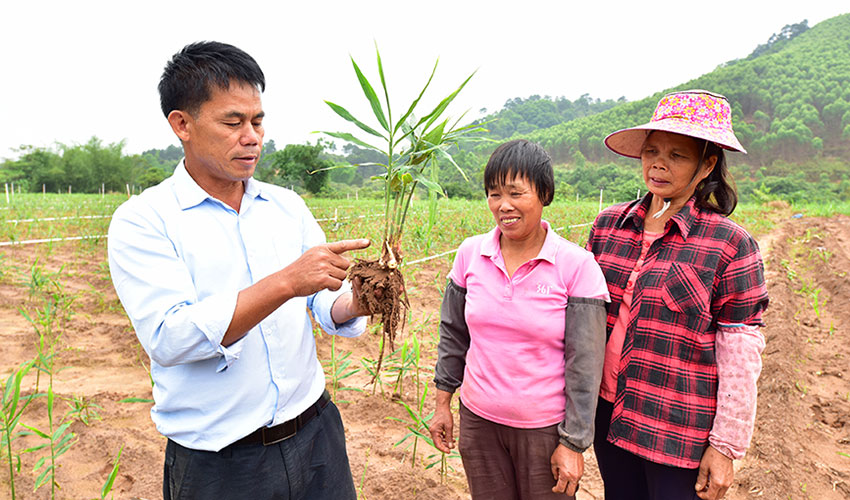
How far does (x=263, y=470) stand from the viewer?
1158mm

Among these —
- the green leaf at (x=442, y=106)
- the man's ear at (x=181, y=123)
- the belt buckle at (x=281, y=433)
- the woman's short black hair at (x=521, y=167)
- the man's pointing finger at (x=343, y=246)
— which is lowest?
the belt buckle at (x=281, y=433)

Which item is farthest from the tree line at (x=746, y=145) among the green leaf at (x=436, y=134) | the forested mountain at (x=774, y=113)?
the green leaf at (x=436, y=134)

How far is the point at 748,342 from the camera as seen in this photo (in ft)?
3.87

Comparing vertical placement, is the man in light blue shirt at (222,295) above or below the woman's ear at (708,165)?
below

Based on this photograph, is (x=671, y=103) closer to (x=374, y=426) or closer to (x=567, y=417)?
(x=567, y=417)

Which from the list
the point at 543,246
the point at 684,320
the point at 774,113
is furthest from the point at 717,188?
the point at 774,113

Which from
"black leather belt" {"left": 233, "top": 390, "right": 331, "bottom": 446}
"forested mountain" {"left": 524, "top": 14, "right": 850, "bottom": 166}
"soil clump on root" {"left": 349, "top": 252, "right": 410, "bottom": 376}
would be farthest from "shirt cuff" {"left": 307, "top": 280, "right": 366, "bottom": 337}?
"forested mountain" {"left": 524, "top": 14, "right": 850, "bottom": 166}

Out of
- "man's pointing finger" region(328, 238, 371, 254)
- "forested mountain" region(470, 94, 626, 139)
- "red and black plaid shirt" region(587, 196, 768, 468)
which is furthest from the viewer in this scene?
"forested mountain" region(470, 94, 626, 139)

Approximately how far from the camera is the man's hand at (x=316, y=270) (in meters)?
1.02

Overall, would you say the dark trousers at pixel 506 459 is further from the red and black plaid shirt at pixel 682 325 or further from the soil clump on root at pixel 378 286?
the soil clump on root at pixel 378 286

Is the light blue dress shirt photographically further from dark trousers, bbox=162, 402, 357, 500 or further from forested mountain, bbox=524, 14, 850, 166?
forested mountain, bbox=524, 14, 850, 166

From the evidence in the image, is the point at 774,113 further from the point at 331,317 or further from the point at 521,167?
the point at 331,317

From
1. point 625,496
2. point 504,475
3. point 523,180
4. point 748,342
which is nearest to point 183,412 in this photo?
point 504,475

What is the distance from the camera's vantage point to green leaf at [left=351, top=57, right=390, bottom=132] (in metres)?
1.41
